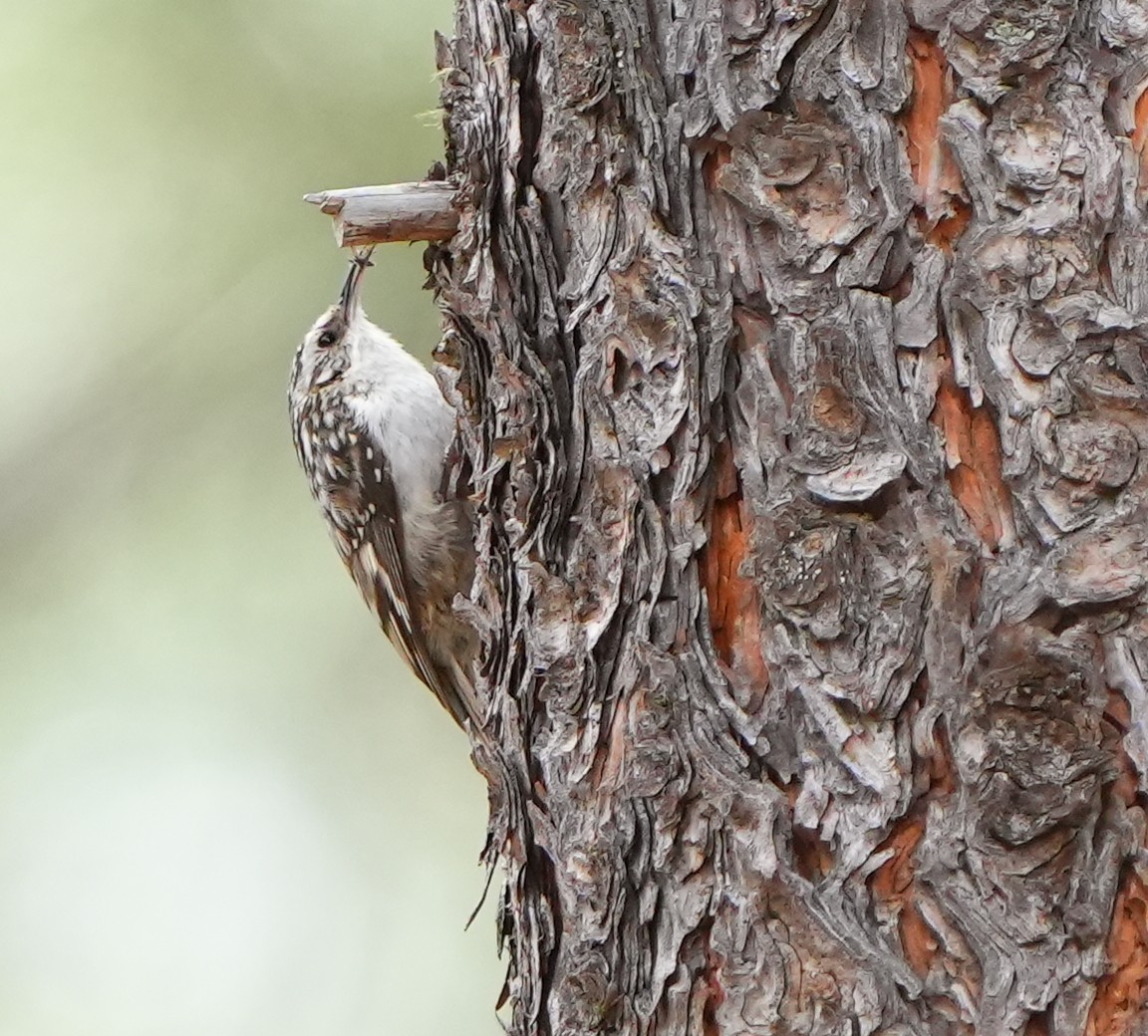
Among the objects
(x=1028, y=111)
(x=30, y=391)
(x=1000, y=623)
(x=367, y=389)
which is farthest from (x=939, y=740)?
(x=30, y=391)

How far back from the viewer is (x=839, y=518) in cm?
150

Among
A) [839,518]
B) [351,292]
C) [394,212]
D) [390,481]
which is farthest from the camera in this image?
[351,292]

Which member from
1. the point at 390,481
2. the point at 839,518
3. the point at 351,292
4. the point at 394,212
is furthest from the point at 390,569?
the point at 839,518

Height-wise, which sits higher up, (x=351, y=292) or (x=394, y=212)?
(x=394, y=212)

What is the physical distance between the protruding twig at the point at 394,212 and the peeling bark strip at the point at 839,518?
219 mm

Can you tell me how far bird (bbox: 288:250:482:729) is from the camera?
322 centimetres

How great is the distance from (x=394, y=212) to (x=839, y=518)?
2.58 feet

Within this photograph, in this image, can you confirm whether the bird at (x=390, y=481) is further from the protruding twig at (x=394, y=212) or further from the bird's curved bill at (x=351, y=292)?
the protruding twig at (x=394, y=212)

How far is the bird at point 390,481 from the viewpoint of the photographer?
3217 mm

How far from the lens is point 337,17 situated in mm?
4238

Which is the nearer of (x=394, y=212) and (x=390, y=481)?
(x=394, y=212)

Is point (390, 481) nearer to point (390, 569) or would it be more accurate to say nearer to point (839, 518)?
point (390, 569)

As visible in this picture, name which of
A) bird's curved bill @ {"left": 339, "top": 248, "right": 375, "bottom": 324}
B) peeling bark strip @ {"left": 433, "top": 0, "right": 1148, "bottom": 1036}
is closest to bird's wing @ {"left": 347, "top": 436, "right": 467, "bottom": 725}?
bird's curved bill @ {"left": 339, "top": 248, "right": 375, "bottom": 324}

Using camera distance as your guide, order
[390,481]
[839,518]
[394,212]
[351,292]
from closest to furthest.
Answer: [839,518]
[394,212]
[390,481]
[351,292]
